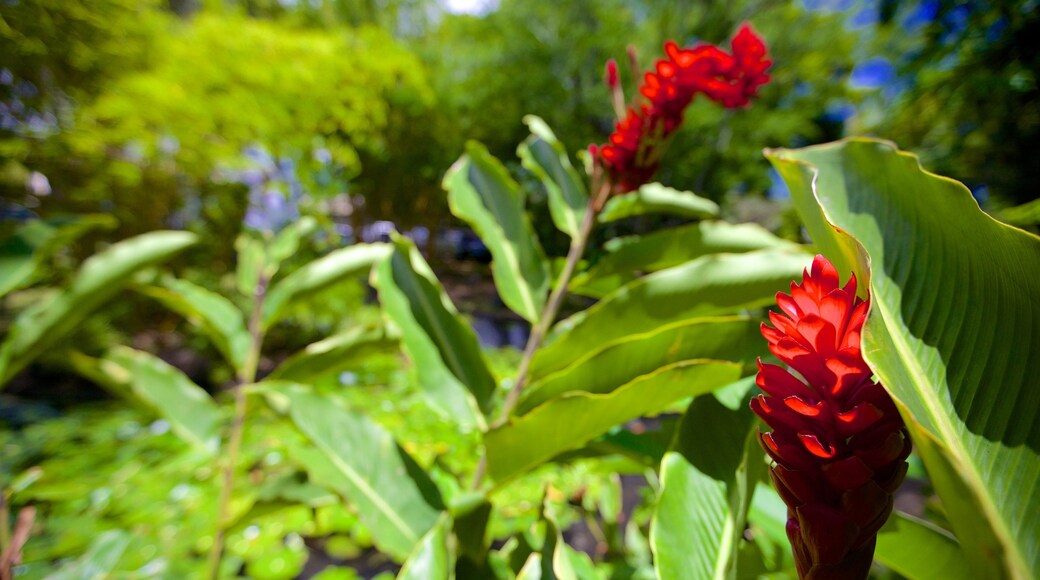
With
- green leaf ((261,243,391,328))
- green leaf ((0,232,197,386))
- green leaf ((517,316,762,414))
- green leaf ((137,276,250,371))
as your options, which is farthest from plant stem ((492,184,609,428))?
green leaf ((0,232,197,386))

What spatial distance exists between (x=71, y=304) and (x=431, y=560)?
800mm

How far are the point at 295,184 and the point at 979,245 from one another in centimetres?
473

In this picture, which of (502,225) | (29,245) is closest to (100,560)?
(29,245)

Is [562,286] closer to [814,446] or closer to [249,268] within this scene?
[814,446]

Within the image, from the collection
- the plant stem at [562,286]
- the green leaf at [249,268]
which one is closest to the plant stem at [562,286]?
the plant stem at [562,286]

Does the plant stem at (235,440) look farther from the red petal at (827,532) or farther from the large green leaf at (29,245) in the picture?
the red petal at (827,532)

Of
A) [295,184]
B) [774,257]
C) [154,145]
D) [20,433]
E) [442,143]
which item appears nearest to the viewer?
[774,257]

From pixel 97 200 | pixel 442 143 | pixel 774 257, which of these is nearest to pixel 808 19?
pixel 442 143

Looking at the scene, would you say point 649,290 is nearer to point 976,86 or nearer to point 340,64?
point 976,86

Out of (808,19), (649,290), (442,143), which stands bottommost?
(649,290)

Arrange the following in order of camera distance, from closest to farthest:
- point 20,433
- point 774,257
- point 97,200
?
1. point 774,257
2. point 20,433
3. point 97,200

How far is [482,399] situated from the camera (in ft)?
2.10

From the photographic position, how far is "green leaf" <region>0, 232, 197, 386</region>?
0.73 m

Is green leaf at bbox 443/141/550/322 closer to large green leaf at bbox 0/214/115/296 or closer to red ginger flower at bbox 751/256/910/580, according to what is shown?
red ginger flower at bbox 751/256/910/580
